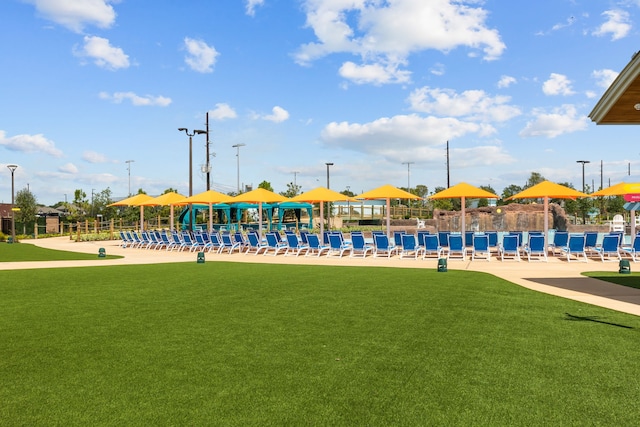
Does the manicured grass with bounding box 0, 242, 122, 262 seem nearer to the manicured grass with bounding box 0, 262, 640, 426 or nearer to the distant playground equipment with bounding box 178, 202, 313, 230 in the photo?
the manicured grass with bounding box 0, 262, 640, 426

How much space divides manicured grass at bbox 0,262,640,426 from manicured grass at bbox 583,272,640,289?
2596 millimetres

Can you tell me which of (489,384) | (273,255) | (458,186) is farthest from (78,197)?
(489,384)

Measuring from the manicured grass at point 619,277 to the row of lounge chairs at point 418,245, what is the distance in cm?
307

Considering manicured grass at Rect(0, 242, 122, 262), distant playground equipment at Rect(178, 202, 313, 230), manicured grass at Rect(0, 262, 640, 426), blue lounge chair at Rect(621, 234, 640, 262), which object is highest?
distant playground equipment at Rect(178, 202, 313, 230)

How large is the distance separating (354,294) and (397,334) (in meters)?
2.64

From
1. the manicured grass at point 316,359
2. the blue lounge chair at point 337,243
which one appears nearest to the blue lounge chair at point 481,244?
the blue lounge chair at point 337,243

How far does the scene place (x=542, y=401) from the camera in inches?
134

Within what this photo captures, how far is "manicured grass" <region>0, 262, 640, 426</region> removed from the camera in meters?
3.26

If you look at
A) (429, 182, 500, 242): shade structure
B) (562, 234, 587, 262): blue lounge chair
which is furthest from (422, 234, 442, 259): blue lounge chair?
(562, 234, 587, 262): blue lounge chair

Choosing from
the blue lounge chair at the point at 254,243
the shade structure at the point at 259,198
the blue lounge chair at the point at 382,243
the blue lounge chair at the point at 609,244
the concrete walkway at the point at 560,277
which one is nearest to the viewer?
the concrete walkway at the point at 560,277

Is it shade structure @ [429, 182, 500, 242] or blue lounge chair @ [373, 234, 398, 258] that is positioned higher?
shade structure @ [429, 182, 500, 242]

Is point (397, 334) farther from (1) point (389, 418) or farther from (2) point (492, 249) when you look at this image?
(2) point (492, 249)

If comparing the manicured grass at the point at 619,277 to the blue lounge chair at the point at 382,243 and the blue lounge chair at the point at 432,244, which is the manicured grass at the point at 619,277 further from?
the blue lounge chair at the point at 382,243

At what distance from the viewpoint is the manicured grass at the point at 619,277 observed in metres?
9.09
